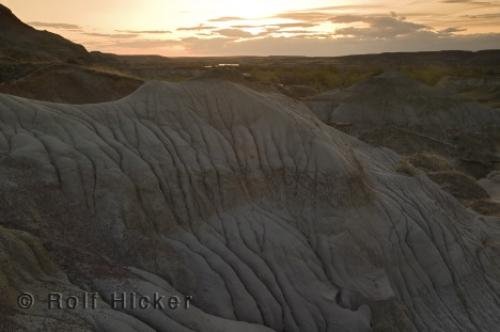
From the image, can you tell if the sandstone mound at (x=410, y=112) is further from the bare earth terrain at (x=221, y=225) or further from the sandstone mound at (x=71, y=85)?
the bare earth terrain at (x=221, y=225)

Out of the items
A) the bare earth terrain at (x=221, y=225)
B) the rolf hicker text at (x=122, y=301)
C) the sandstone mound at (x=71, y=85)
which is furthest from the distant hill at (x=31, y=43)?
the rolf hicker text at (x=122, y=301)

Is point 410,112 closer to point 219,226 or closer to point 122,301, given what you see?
point 219,226

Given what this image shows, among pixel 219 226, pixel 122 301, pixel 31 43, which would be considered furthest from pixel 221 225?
pixel 31 43

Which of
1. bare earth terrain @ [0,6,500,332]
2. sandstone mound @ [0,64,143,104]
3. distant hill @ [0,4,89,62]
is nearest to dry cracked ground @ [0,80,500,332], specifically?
bare earth terrain @ [0,6,500,332]

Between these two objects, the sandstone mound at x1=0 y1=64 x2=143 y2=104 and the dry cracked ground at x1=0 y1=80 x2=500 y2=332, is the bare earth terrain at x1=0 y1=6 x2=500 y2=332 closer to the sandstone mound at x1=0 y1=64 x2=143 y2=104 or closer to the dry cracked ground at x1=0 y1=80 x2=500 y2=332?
the dry cracked ground at x1=0 y1=80 x2=500 y2=332

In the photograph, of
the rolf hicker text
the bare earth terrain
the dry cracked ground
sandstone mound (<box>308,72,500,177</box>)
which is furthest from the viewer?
sandstone mound (<box>308,72,500,177</box>)
